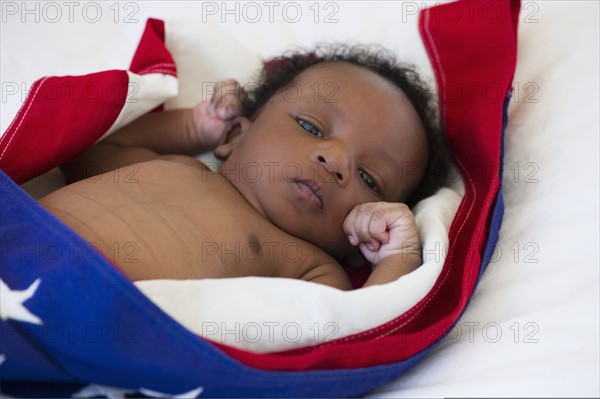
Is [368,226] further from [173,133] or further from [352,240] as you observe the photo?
[173,133]

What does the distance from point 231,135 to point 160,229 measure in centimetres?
35

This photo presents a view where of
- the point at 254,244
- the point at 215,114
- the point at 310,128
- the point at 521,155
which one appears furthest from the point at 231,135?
the point at 521,155

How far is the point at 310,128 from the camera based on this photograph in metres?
1.09

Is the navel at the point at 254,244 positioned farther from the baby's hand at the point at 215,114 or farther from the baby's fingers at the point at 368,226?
the baby's hand at the point at 215,114

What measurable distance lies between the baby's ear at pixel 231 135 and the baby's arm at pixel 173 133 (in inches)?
0.4

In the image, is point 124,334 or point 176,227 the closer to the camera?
point 124,334

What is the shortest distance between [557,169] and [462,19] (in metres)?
0.33

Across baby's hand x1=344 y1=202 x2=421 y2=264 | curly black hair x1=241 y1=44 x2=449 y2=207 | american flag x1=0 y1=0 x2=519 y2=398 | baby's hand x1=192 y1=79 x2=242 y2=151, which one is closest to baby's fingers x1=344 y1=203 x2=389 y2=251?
baby's hand x1=344 y1=202 x2=421 y2=264

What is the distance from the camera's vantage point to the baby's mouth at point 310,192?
1.02 m

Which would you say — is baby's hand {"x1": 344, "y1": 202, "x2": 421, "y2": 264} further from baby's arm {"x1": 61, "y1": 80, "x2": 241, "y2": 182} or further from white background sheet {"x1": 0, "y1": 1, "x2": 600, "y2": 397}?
baby's arm {"x1": 61, "y1": 80, "x2": 241, "y2": 182}

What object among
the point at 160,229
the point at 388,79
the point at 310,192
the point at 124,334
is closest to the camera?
the point at 124,334

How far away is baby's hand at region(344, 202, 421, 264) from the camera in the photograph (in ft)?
3.26

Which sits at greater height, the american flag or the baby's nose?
the baby's nose

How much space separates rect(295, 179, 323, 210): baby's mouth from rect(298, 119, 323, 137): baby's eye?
0.10 meters
